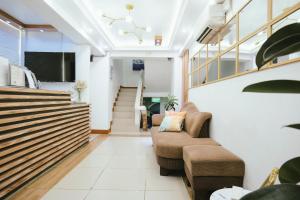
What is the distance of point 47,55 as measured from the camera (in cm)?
493

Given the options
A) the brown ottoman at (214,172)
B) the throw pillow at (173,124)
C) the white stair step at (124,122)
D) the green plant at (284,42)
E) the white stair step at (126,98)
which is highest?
the green plant at (284,42)

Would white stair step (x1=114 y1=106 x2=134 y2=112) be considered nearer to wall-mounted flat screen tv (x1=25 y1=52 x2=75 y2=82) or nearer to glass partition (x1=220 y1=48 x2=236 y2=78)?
wall-mounted flat screen tv (x1=25 y1=52 x2=75 y2=82)

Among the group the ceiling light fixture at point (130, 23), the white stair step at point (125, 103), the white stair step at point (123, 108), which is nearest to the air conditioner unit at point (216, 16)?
the ceiling light fixture at point (130, 23)

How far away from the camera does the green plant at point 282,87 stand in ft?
1.45

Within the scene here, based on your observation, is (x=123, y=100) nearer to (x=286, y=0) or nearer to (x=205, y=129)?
(x=205, y=129)

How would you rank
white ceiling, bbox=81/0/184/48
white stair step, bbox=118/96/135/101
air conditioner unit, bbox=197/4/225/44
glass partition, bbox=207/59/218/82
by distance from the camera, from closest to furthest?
air conditioner unit, bbox=197/4/225/44, glass partition, bbox=207/59/218/82, white ceiling, bbox=81/0/184/48, white stair step, bbox=118/96/135/101

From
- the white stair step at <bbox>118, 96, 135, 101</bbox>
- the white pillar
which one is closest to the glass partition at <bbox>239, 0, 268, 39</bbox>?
the white pillar

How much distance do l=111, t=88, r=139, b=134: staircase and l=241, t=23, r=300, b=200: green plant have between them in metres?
5.87

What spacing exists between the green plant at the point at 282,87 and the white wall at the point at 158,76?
6952 millimetres

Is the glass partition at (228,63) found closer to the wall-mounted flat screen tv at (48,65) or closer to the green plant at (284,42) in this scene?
the green plant at (284,42)

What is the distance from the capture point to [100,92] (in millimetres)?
6109

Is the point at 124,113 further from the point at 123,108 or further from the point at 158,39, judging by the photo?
the point at 158,39

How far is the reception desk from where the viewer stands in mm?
1993

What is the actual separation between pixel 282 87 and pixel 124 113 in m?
7.19
